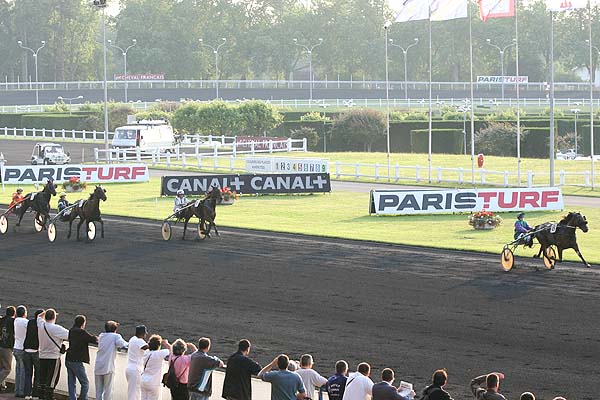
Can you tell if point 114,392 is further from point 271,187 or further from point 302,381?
point 271,187

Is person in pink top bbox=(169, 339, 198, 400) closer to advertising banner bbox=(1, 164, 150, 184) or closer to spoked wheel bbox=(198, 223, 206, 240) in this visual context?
spoked wheel bbox=(198, 223, 206, 240)

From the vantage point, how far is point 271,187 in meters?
46.1

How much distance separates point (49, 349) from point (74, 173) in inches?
1399

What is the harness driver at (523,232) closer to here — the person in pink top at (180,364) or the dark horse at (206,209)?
the dark horse at (206,209)

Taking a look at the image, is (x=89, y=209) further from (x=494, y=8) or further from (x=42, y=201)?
(x=494, y=8)

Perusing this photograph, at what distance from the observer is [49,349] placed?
53.7 feet

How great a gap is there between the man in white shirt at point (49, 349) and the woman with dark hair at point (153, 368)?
1758mm

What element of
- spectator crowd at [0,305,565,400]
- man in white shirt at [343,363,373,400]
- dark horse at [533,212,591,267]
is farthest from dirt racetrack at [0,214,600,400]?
man in white shirt at [343,363,373,400]

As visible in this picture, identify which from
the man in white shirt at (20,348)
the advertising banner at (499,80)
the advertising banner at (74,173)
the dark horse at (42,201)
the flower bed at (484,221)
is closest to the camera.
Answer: the man in white shirt at (20,348)

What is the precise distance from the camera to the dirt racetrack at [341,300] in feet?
62.6

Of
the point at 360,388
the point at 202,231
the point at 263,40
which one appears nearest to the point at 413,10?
the point at 202,231

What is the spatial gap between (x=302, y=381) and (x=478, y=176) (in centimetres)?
3758

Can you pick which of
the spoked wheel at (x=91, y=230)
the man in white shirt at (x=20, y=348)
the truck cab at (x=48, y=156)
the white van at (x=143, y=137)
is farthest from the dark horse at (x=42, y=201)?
the white van at (x=143, y=137)

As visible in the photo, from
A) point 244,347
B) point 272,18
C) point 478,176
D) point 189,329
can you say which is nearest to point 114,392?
point 244,347
